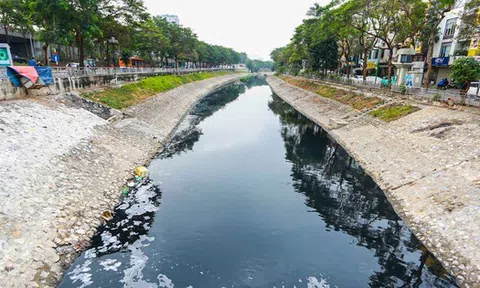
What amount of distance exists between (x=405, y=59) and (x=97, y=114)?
45360mm

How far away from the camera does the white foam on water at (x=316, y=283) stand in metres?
10.2

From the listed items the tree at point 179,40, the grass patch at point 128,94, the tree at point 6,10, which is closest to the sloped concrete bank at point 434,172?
the grass patch at point 128,94

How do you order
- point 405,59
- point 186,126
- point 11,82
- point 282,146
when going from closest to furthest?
1. point 11,82
2. point 282,146
3. point 186,126
4. point 405,59

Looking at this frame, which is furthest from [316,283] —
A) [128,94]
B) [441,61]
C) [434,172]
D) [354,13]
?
[441,61]

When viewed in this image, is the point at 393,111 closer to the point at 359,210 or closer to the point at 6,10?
the point at 359,210

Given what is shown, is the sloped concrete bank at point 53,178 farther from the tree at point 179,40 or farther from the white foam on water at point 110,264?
the tree at point 179,40

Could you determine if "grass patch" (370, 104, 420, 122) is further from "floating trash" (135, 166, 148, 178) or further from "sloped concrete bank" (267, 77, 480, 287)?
"floating trash" (135, 166, 148, 178)

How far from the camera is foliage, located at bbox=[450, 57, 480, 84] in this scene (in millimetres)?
23531

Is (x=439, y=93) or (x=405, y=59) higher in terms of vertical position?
(x=405, y=59)

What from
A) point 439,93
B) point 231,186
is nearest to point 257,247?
point 231,186

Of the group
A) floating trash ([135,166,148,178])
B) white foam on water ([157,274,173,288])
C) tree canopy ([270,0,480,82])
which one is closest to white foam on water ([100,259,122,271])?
white foam on water ([157,274,173,288])

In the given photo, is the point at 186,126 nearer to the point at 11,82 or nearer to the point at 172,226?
the point at 11,82

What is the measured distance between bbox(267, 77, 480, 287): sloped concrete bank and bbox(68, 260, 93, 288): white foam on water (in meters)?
13.0

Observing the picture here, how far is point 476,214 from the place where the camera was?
11.8 m
